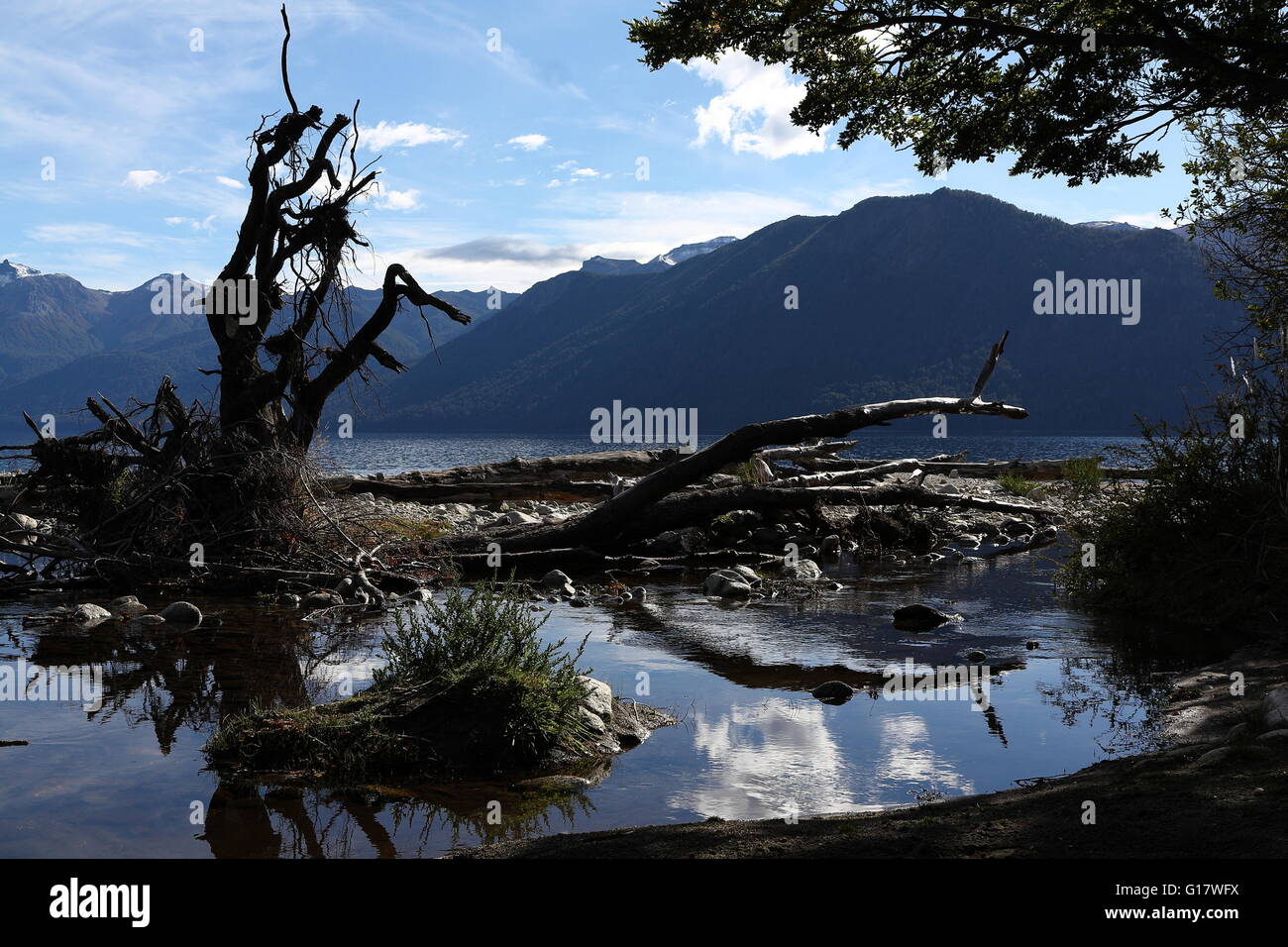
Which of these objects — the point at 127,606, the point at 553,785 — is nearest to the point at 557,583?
the point at 127,606

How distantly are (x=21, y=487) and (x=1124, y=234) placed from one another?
21164 centimetres

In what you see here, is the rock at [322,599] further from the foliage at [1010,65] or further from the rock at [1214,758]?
the rock at [1214,758]

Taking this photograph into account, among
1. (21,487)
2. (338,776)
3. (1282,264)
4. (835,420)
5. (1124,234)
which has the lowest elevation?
Result: (338,776)

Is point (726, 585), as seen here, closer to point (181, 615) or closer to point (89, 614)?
point (181, 615)

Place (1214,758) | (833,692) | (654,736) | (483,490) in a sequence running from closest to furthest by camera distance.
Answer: (1214,758) → (654,736) → (833,692) → (483,490)

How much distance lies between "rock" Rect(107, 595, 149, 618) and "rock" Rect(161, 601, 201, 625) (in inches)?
27.4

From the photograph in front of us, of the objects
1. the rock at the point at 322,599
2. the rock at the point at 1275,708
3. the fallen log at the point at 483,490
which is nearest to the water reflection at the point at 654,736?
the rock at the point at 322,599

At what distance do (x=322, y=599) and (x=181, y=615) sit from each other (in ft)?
5.63

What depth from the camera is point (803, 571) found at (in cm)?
1398

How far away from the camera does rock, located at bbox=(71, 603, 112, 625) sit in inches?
416

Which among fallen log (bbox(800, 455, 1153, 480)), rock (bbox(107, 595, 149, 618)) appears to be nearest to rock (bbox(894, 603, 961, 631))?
rock (bbox(107, 595, 149, 618))
